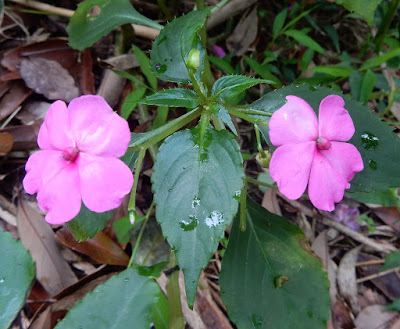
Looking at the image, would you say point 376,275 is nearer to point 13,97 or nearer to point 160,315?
point 160,315

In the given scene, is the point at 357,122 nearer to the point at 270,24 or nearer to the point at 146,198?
the point at 146,198

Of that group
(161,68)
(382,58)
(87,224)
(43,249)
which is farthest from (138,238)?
(382,58)

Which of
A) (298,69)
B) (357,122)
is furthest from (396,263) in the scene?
(298,69)

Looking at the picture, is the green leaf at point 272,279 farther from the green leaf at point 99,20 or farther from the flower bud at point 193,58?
the green leaf at point 99,20

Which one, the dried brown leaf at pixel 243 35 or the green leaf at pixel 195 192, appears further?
the dried brown leaf at pixel 243 35

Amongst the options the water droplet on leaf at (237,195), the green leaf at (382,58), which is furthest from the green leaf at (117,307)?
the green leaf at (382,58)
